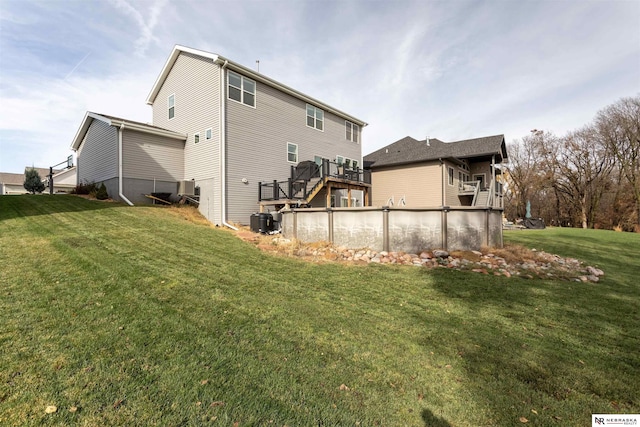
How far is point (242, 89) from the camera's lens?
13.5m

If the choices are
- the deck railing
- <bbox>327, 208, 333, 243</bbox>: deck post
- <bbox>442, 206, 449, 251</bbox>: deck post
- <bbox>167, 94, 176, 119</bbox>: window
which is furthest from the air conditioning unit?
<bbox>442, 206, 449, 251</bbox>: deck post

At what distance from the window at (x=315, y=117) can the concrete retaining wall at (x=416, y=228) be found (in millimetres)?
10091

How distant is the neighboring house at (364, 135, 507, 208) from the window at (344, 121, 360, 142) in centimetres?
270

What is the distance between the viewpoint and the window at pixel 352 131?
65.2 feet

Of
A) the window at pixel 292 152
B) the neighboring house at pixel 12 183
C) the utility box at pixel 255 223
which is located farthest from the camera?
the neighboring house at pixel 12 183

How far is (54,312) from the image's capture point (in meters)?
3.36

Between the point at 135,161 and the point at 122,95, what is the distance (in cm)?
713

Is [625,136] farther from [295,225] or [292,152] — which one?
[295,225]

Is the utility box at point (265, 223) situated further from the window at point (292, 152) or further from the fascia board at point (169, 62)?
the fascia board at point (169, 62)

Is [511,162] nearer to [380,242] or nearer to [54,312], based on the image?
[380,242]

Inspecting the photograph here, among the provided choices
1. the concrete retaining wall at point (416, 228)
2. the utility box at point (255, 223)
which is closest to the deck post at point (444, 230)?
the concrete retaining wall at point (416, 228)

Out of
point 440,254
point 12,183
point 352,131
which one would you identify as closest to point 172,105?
point 352,131

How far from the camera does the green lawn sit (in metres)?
2.14

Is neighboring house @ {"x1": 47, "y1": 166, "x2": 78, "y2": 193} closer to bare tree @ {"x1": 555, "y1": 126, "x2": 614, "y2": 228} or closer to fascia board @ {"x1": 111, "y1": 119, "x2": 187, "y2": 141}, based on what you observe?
fascia board @ {"x1": 111, "y1": 119, "x2": 187, "y2": 141}
